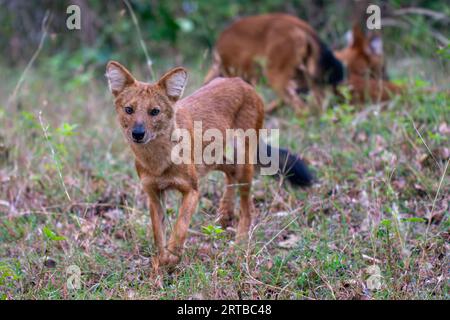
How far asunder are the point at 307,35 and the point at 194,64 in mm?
2248

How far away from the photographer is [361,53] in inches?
330

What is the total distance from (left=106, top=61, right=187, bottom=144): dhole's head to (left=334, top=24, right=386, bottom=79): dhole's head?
403 cm

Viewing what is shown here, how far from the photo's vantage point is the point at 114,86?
4.65 meters

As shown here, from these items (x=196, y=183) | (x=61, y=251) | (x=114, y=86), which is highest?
(x=114, y=86)

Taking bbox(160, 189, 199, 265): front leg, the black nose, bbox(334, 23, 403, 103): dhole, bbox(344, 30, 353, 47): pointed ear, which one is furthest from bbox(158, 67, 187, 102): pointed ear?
bbox(344, 30, 353, 47): pointed ear

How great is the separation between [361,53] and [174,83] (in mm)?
4309

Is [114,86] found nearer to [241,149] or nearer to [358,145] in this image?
[241,149]

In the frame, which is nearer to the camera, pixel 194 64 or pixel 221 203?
pixel 221 203

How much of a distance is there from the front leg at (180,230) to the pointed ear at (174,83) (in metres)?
0.62

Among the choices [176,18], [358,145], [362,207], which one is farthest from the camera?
[176,18]

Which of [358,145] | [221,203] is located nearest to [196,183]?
[221,203]

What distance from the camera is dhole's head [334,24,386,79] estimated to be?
8242 millimetres

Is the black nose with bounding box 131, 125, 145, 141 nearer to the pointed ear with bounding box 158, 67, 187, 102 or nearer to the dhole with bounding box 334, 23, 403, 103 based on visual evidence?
the pointed ear with bounding box 158, 67, 187, 102

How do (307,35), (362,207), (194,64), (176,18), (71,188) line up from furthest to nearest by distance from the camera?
(176,18) → (194,64) → (307,35) → (71,188) → (362,207)
